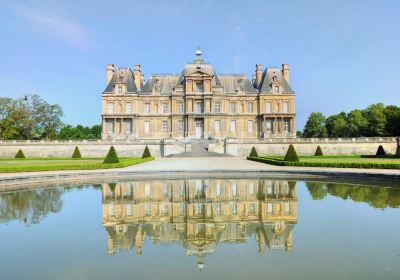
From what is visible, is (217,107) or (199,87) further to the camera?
(217,107)

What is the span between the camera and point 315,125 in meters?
71.8

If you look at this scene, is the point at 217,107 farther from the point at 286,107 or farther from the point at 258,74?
the point at 286,107

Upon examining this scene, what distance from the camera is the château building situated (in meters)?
45.4

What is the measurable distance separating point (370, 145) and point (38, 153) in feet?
136

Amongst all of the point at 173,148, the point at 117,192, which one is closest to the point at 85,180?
the point at 117,192

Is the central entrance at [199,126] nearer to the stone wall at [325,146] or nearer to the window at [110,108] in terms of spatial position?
the stone wall at [325,146]

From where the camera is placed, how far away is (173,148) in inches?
1442

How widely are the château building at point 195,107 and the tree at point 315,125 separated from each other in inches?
1102

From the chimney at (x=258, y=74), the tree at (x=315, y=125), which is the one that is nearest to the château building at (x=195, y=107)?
the chimney at (x=258, y=74)

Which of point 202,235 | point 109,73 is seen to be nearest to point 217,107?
point 109,73

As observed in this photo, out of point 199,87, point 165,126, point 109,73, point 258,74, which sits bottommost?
point 165,126

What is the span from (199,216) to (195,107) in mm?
38311

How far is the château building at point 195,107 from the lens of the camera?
45.4 metres

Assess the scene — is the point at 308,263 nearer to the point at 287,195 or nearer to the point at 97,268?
the point at 97,268
